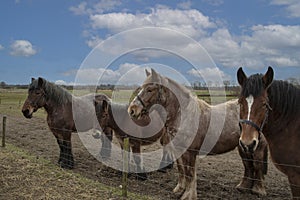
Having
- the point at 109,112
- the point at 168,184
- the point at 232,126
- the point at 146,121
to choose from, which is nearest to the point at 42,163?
the point at 109,112

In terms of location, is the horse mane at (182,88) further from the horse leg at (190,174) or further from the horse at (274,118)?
the horse at (274,118)

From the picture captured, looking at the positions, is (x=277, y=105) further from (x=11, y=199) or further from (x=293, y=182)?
(x=11, y=199)

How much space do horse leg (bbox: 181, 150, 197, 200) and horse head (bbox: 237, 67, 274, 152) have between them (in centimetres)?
172

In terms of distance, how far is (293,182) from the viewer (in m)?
3.08

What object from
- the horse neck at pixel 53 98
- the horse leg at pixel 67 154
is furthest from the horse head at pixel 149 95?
the horse neck at pixel 53 98

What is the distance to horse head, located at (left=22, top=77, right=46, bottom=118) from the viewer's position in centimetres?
692

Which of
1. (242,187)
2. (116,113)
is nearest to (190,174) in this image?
(242,187)

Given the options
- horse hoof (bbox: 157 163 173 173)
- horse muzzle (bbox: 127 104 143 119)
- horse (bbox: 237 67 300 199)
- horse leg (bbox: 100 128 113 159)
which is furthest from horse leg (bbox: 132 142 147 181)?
horse (bbox: 237 67 300 199)

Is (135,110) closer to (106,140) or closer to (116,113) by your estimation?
(116,113)

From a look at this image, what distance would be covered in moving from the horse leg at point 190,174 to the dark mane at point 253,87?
1.85m

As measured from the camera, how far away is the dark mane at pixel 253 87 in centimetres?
294

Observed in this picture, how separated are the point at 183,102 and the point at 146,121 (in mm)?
1893

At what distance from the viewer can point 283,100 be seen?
10.4 ft

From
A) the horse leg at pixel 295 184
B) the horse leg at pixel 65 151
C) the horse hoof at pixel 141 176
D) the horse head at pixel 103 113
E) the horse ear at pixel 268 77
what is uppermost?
the horse ear at pixel 268 77
